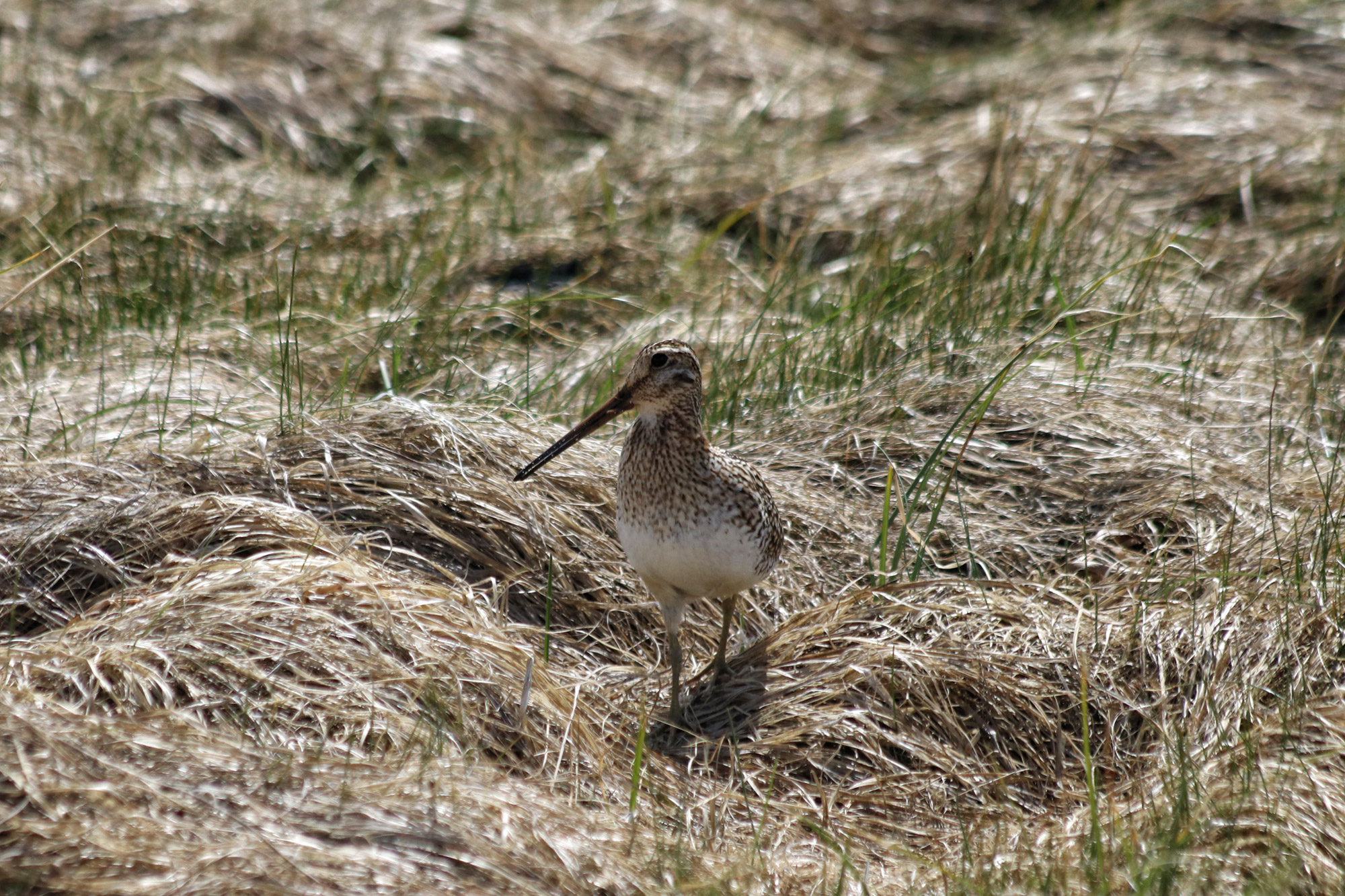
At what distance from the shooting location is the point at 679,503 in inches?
162

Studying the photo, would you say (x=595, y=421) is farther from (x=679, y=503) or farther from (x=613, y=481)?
(x=613, y=481)

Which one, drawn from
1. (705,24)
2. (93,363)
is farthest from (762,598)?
(705,24)

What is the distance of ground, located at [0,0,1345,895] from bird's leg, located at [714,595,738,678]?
0.04 m

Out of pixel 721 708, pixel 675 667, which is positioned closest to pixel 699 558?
pixel 675 667

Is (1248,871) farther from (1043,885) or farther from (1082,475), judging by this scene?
(1082,475)

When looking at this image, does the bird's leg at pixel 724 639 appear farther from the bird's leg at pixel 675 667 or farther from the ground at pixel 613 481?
the bird's leg at pixel 675 667

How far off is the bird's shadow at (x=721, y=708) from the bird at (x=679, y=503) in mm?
45

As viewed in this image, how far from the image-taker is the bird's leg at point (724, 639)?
443cm

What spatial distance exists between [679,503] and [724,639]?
0.57 meters

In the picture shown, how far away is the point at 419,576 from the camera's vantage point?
14.4 feet

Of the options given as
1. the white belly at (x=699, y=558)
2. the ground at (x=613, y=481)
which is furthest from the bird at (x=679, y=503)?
the ground at (x=613, y=481)

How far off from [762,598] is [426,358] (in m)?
1.84

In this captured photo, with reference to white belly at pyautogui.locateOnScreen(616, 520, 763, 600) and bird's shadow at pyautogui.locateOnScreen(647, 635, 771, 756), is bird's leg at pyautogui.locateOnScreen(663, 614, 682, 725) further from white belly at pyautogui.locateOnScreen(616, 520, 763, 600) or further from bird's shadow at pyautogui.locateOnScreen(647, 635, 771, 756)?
white belly at pyautogui.locateOnScreen(616, 520, 763, 600)

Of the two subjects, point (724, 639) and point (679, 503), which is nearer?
point (679, 503)
